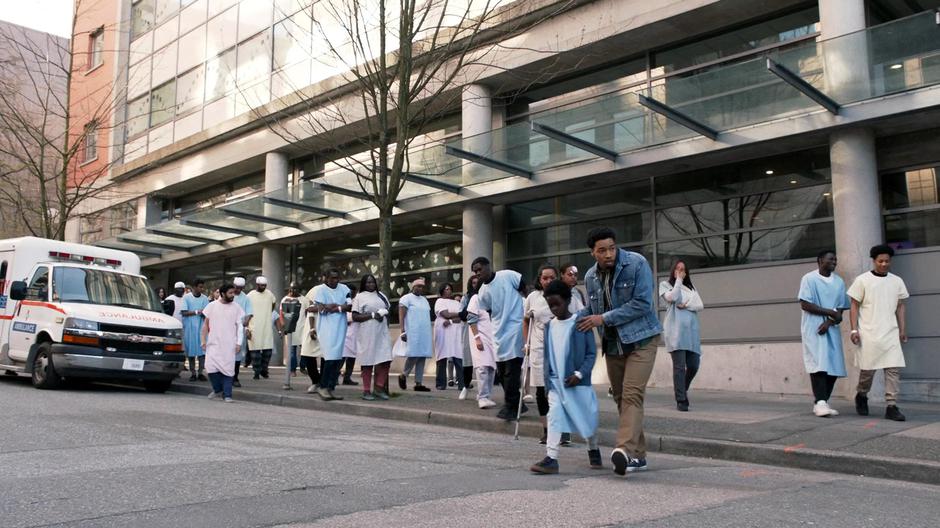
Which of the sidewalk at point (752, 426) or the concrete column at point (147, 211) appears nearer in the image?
the sidewalk at point (752, 426)

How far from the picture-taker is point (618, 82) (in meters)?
15.6

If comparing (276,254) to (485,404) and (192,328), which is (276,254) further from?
(485,404)

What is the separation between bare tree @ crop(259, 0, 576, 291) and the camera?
485 inches

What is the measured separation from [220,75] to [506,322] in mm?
17907

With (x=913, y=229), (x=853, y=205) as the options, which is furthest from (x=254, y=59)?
(x=913, y=229)

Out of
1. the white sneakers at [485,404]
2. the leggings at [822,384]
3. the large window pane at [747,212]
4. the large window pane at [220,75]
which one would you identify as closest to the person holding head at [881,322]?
the leggings at [822,384]

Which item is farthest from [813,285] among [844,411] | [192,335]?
[192,335]

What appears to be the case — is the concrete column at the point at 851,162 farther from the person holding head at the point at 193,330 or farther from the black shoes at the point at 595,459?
the person holding head at the point at 193,330

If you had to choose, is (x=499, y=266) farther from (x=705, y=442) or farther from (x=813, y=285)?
(x=705, y=442)

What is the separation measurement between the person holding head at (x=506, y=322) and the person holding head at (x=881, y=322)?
360 centimetres

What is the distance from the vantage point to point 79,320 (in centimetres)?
1180

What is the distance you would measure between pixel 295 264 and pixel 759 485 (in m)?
18.1

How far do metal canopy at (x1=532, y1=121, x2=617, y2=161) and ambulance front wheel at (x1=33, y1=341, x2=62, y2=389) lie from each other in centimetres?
838

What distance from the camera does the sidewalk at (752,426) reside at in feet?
22.3
